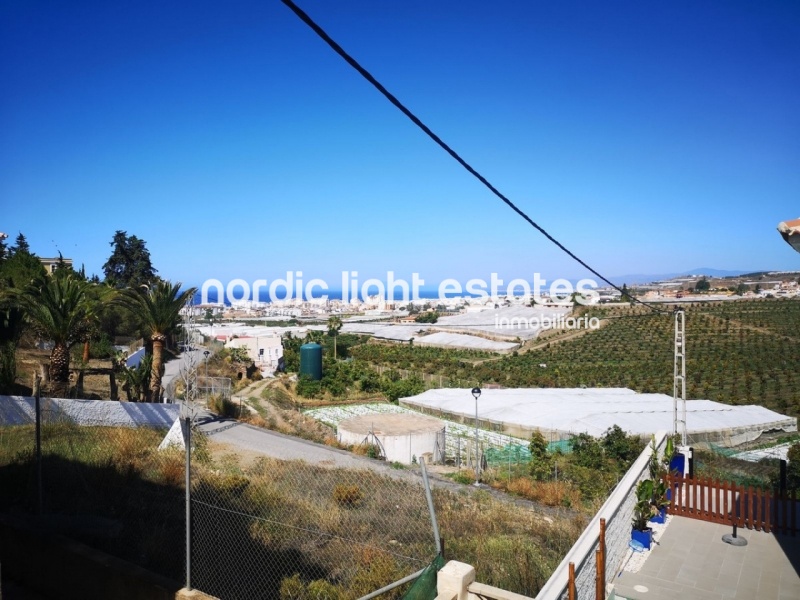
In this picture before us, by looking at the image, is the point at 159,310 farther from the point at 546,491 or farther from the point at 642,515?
the point at 642,515

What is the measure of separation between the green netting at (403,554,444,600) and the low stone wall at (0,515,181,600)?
1998 millimetres

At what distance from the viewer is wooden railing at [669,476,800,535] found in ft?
28.9

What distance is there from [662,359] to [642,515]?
51.4 meters

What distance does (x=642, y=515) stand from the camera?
8305mm

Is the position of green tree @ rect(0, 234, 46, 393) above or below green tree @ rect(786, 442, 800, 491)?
above

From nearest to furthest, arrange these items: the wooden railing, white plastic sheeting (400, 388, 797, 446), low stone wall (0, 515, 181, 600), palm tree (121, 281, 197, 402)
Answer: low stone wall (0, 515, 181, 600) → the wooden railing → palm tree (121, 281, 197, 402) → white plastic sheeting (400, 388, 797, 446)

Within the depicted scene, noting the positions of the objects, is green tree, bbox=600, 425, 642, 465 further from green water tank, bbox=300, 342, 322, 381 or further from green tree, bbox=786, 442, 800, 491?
green water tank, bbox=300, 342, 322, 381

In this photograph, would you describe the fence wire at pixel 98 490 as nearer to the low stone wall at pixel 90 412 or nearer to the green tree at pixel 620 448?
the low stone wall at pixel 90 412

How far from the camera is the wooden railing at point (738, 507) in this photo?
8820mm

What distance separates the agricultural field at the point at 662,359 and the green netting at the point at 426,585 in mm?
35239

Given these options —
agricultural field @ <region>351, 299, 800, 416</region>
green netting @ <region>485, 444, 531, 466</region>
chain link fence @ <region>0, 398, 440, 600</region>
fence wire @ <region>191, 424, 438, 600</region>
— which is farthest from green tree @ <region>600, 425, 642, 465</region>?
agricultural field @ <region>351, 299, 800, 416</region>

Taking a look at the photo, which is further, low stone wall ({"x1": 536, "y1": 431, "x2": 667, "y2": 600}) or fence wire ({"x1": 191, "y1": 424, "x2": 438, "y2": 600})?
fence wire ({"x1": 191, "y1": 424, "x2": 438, "y2": 600})

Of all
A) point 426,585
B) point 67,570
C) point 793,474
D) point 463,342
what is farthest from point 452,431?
point 463,342

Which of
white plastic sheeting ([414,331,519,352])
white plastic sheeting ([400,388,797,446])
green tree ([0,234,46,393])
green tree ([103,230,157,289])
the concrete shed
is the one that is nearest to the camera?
green tree ([0,234,46,393])
